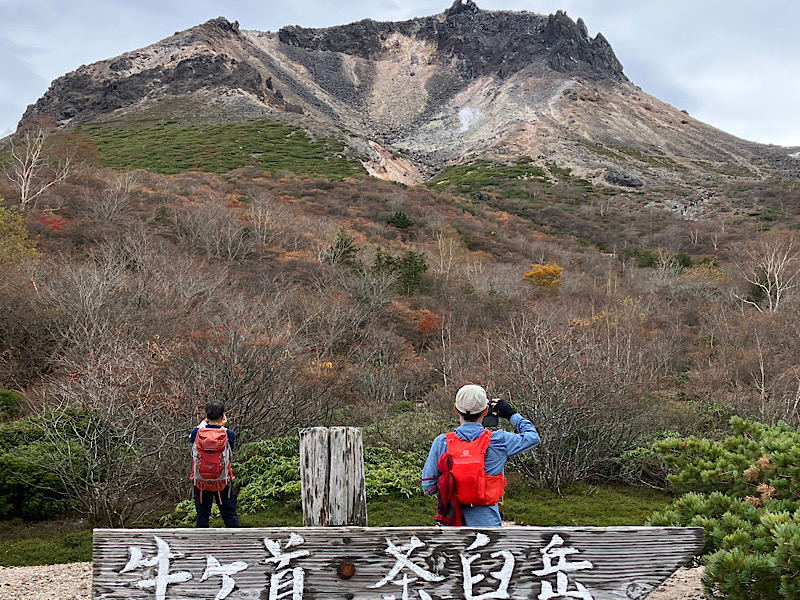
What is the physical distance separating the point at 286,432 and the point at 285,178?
112 feet

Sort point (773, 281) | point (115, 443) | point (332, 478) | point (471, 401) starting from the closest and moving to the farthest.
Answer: point (332, 478)
point (471, 401)
point (115, 443)
point (773, 281)

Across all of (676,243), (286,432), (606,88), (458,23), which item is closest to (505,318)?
(286,432)

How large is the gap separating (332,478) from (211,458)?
2.34m

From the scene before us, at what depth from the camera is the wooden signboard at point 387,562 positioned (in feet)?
7.09

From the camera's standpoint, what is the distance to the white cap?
9.37 feet

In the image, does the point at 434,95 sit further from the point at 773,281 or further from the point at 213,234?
the point at 773,281

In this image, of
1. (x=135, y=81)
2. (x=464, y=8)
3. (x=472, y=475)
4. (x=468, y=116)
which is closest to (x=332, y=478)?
(x=472, y=475)

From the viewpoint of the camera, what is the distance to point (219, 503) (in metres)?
4.67

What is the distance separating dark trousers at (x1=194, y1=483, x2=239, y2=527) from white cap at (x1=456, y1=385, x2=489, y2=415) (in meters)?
2.65

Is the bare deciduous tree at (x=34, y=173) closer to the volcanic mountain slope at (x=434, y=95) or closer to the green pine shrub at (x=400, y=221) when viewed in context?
the green pine shrub at (x=400, y=221)

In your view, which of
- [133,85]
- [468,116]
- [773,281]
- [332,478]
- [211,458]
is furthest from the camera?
[468,116]

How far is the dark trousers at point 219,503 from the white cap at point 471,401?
265cm

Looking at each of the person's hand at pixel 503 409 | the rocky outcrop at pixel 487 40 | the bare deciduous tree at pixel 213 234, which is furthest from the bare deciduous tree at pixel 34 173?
the rocky outcrop at pixel 487 40

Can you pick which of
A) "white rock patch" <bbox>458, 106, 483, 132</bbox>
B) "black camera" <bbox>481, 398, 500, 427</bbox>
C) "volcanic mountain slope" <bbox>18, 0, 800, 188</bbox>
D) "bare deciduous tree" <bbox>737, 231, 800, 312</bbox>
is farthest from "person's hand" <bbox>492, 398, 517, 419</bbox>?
"white rock patch" <bbox>458, 106, 483, 132</bbox>
